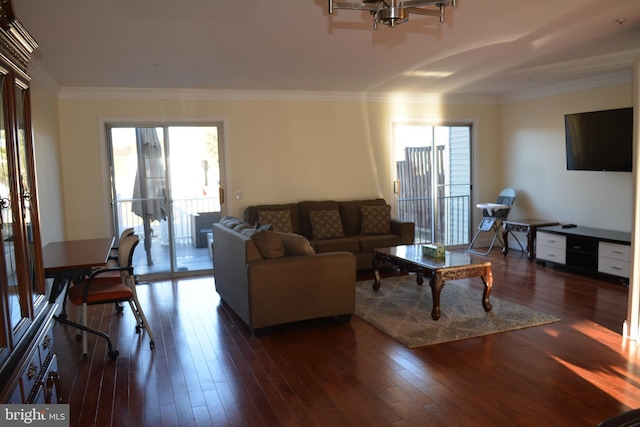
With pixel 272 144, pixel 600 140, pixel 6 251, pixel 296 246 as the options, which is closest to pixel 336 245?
pixel 272 144

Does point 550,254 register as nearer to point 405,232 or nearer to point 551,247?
point 551,247

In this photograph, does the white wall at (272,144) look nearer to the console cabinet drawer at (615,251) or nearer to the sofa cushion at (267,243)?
the sofa cushion at (267,243)

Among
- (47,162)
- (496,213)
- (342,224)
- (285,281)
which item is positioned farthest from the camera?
(496,213)

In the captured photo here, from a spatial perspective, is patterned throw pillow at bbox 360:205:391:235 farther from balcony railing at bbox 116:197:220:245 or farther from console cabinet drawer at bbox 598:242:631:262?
console cabinet drawer at bbox 598:242:631:262

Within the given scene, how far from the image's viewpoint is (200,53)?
185 inches

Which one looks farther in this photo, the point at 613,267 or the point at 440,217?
the point at 440,217

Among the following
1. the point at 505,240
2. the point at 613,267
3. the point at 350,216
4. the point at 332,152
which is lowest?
the point at 613,267

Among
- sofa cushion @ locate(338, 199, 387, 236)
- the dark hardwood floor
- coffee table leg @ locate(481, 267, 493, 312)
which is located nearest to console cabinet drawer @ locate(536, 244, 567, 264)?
the dark hardwood floor

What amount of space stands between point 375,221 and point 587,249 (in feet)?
9.00

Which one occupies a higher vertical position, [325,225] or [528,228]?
[325,225]

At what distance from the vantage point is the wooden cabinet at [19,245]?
1907mm

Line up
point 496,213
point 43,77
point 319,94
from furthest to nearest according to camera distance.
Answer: point 496,213 → point 319,94 → point 43,77

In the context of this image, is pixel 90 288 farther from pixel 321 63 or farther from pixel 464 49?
pixel 464 49

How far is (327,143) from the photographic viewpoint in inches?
292
